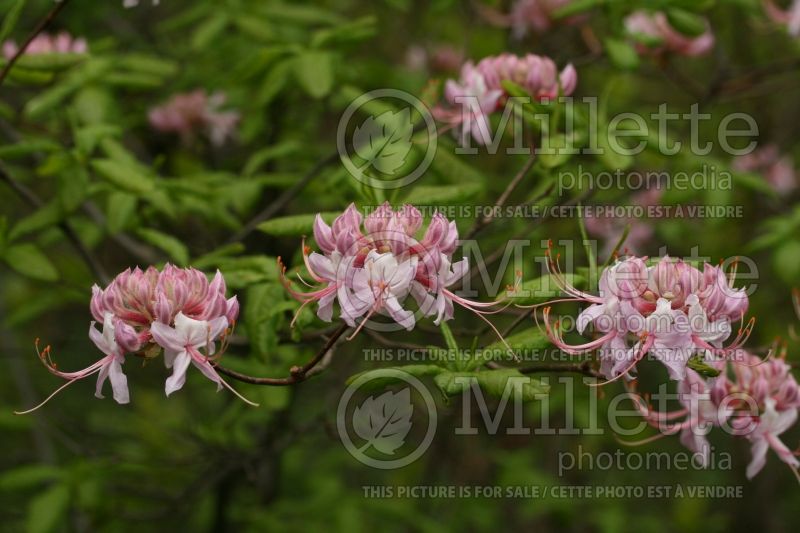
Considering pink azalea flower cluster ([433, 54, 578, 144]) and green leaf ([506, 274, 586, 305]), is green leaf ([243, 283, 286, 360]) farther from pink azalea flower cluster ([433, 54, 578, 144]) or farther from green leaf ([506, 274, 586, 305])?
pink azalea flower cluster ([433, 54, 578, 144])

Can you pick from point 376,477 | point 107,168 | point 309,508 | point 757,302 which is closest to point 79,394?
point 376,477

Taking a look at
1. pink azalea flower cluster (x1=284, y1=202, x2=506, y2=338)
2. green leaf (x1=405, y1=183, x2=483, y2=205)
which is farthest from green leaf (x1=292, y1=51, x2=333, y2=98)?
pink azalea flower cluster (x1=284, y1=202, x2=506, y2=338)

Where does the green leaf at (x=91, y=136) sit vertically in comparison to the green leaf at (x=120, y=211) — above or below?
above

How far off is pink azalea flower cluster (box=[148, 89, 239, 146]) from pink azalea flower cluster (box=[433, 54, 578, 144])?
71.3 inches

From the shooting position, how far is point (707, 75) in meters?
6.27

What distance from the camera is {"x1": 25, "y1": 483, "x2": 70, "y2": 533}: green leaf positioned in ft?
10.7

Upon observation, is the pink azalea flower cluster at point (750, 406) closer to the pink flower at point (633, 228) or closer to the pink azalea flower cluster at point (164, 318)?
the pink azalea flower cluster at point (164, 318)

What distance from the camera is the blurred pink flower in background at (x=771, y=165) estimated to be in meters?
5.09

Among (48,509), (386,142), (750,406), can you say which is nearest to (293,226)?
(386,142)

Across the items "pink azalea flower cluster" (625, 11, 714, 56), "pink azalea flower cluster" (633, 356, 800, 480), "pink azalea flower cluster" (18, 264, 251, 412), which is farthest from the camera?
"pink azalea flower cluster" (625, 11, 714, 56)

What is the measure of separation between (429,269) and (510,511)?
407 centimetres

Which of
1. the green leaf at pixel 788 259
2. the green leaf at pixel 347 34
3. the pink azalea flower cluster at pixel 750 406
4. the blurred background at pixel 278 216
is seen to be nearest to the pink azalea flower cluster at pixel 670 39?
the blurred background at pixel 278 216

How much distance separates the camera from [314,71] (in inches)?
121

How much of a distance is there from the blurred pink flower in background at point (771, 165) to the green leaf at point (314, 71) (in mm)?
2811
